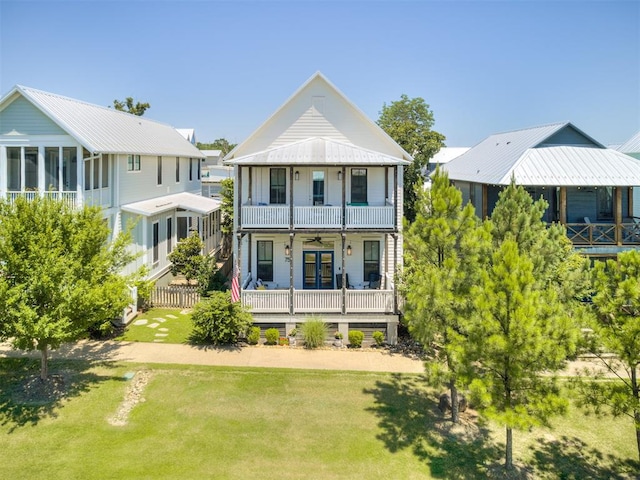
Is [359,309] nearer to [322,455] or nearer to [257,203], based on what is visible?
[257,203]

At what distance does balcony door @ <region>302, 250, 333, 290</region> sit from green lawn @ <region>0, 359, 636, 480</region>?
22.3 feet

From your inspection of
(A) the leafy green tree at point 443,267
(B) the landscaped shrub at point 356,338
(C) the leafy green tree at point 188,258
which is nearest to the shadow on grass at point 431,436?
(A) the leafy green tree at point 443,267

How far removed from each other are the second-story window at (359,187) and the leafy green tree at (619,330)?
1153 cm

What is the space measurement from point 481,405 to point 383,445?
2746 mm

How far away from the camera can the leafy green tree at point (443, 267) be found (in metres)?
11.1

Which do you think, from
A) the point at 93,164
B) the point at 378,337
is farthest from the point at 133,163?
the point at 378,337

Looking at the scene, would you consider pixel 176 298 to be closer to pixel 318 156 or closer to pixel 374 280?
pixel 374 280

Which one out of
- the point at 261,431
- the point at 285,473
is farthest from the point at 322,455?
the point at 261,431

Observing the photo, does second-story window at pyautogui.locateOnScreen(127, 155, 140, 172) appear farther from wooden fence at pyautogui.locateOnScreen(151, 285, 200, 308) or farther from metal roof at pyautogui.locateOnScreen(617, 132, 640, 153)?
metal roof at pyautogui.locateOnScreen(617, 132, 640, 153)

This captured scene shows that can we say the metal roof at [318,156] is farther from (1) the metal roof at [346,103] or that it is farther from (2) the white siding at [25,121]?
(2) the white siding at [25,121]

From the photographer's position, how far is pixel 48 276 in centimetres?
1180

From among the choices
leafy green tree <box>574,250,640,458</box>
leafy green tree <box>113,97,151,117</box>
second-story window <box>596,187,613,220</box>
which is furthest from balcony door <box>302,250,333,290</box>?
leafy green tree <box>113,97,151,117</box>

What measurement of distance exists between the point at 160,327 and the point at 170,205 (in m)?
8.39

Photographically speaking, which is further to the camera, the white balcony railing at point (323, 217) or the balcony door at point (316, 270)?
the balcony door at point (316, 270)
